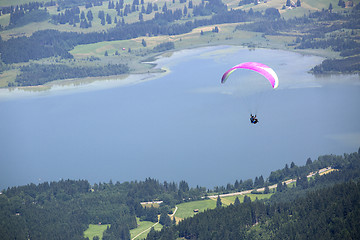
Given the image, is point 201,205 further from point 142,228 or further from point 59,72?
point 59,72

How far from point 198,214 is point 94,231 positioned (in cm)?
1218

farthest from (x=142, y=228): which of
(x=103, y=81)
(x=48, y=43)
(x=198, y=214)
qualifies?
(x=48, y=43)

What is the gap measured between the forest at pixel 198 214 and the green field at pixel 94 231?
61 centimetres

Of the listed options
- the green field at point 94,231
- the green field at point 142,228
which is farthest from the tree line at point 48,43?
the green field at point 142,228

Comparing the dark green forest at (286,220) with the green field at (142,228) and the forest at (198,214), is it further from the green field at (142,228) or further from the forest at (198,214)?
the green field at (142,228)

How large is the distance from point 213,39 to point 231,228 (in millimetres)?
126942

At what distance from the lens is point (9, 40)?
18600 cm

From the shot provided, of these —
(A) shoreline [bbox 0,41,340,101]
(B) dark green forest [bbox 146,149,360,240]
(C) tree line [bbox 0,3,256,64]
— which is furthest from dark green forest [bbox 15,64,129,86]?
(B) dark green forest [bbox 146,149,360,240]

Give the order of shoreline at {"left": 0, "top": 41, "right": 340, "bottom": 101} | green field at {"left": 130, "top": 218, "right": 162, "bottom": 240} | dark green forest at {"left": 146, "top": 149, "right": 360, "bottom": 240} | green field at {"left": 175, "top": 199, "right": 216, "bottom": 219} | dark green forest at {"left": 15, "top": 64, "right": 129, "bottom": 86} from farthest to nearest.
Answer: dark green forest at {"left": 15, "top": 64, "right": 129, "bottom": 86} → shoreline at {"left": 0, "top": 41, "right": 340, "bottom": 101} → green field at {"left": 175, "top": 199, "right": 216, "bottom": 219} → green field at {"left": 130, "top": 218, "right": 162, "bottom": 240} → dark green forest at {"left": 146, "top": 149, "right": 360, "bottom": 240}

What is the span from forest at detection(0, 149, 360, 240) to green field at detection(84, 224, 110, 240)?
61 cm

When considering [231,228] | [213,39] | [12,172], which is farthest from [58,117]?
[213,39]

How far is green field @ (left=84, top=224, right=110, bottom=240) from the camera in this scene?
259 feet

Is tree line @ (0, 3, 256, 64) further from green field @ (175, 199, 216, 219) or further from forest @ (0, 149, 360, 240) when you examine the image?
green field @ (175, 199, 216, 219)

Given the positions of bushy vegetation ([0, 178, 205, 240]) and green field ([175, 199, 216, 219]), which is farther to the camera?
green field ([175, 199, 216, 219])
